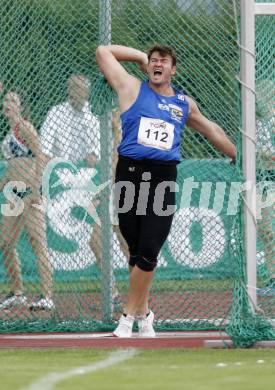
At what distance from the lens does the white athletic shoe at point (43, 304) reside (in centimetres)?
950

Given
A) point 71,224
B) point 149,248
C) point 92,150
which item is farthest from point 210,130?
point 71,224

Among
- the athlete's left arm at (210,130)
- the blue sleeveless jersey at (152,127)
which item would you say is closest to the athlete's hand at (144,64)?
the blue sleeveless jersey at (152,127)

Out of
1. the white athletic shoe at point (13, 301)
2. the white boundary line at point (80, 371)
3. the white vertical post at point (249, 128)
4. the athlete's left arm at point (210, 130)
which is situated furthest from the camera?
the white athletic shoe at point (13, 301)

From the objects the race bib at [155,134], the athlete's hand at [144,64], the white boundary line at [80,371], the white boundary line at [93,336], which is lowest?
the white boundary line at [80,371]

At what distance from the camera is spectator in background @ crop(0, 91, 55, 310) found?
9539mm

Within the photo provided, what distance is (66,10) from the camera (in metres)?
9.38

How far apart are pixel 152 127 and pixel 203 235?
194 cm

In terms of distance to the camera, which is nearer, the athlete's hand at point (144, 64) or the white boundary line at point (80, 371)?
the white boundary line at point (80, 371)

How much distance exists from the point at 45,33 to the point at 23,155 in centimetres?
109

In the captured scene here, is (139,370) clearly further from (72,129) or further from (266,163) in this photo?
(72,129)

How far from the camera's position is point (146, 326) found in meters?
8.66

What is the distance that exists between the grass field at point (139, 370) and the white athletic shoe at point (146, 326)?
92cm

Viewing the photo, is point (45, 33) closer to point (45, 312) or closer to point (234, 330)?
point (45, 312)

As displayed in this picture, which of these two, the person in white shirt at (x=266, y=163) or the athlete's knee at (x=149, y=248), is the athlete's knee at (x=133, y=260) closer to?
the athlete's knee at (x=149, y=248)
